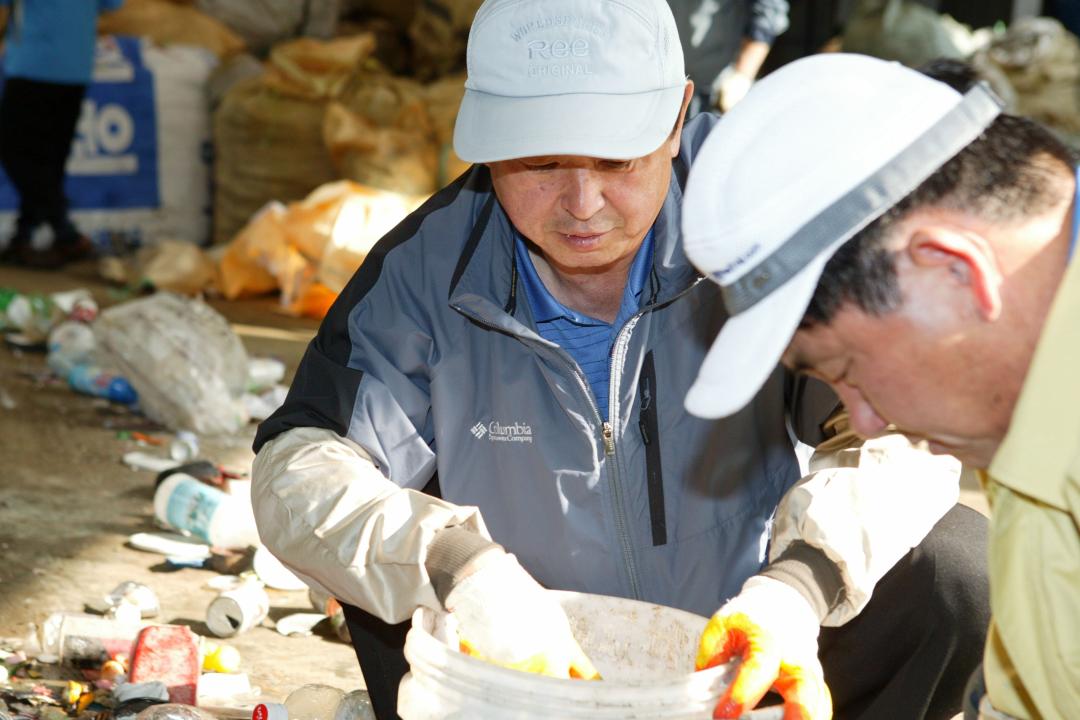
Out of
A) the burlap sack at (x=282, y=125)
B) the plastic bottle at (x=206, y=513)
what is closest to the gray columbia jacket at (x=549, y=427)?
the plastic bottle at (x=206, y=513)

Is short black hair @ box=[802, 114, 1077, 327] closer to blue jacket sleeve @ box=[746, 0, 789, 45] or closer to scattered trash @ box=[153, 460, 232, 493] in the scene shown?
scattered trash @ box=[153, 460, 232, 493]

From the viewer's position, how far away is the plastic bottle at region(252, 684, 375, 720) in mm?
2051

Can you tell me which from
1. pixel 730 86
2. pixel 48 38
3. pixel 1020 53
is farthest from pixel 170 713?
pixel 1020 53

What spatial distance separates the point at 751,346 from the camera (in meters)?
1.22

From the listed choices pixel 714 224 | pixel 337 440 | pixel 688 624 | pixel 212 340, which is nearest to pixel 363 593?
pixel 337 440

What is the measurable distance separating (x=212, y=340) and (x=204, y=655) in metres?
1.66

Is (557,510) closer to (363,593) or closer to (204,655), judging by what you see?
(363,593)

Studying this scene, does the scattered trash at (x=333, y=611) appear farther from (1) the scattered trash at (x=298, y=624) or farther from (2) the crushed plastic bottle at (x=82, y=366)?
(2) the crushed plastic bottle at (x=82, y=366)

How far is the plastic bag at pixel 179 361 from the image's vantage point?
3793 millimetres

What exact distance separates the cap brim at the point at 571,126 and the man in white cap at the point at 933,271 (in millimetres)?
530

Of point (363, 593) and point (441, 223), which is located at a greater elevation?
point (441, 223)

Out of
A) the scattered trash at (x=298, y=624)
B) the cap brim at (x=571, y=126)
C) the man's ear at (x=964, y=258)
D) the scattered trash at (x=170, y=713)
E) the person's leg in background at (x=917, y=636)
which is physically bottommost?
the scattered trash at (x=298, y=624)

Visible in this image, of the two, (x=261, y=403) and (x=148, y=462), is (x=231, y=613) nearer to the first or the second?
(x=148, y=462)

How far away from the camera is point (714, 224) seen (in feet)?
3.94
